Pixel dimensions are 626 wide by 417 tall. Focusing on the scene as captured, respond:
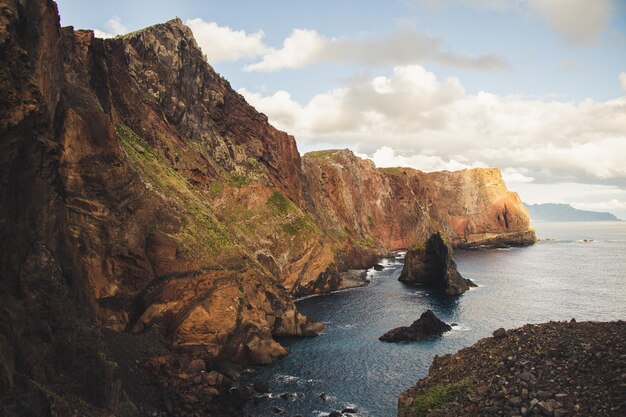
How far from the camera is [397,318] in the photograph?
76750 millimetres

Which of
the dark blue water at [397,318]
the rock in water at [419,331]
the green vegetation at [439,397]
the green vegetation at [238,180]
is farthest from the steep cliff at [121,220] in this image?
the green vegetation at [439,397]

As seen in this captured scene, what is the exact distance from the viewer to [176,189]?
7206 centimetres

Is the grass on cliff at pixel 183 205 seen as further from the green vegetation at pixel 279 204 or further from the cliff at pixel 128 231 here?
the green vegetation at pixel 279 204

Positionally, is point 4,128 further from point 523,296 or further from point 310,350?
point 523,296

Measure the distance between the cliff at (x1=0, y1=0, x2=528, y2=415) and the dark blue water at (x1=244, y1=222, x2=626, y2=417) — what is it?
563cm

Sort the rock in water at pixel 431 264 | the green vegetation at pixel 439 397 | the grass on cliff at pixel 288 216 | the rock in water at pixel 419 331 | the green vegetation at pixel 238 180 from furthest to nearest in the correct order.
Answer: the rock in water at pixel 431 264 < the green vegetation at pixel 238 180 < the grass on cliff at pixel 288 216 < the rock in water at pixel 419 331 < the green vegetation at pixel 439 397

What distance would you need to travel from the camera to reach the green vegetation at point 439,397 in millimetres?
Answer: 26622

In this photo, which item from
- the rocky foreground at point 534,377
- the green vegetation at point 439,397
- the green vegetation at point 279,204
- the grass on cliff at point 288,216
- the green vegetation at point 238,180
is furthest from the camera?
the green vegetation at point 279,204

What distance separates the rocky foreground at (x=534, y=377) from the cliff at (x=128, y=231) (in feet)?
74.6

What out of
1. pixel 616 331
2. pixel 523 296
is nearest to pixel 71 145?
pixel 616 331

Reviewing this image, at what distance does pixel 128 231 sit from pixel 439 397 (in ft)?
137

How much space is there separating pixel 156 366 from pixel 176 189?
34.2m

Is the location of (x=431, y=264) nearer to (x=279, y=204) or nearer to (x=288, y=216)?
(x=288, y=216)

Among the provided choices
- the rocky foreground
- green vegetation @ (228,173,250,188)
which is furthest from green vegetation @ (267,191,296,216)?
the rocky foreground
